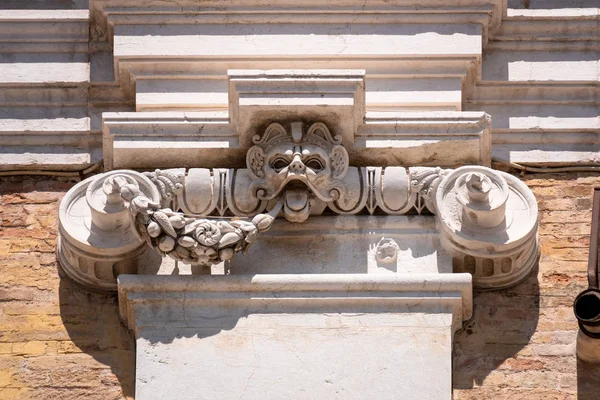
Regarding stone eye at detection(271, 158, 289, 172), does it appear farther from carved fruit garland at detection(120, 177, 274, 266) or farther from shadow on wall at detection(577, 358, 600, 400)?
shadow on wall at detection(577, 358, 600, 400)

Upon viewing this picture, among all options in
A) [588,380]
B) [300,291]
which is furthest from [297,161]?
[588,380]

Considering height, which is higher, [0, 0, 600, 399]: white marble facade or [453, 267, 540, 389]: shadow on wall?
[0, 0, 600, 399]: white marble facade

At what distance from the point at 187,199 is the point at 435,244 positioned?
1.22 meters

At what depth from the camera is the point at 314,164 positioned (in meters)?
10.1

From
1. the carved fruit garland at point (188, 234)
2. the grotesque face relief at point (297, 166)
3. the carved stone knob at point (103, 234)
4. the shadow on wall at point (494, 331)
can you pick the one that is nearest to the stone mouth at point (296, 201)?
the grotesque face relief at point (297, 166)

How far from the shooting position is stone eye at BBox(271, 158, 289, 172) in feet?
33.2

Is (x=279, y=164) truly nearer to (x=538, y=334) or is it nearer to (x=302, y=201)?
(x=302, y=201)

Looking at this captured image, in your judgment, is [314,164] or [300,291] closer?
[300,291]

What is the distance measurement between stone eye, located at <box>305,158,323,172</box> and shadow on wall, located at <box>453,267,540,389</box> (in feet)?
3.19

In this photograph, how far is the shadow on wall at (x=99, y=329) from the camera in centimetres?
995

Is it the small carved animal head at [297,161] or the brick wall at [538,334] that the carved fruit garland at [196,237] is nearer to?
the small carved animal head at [297,161]

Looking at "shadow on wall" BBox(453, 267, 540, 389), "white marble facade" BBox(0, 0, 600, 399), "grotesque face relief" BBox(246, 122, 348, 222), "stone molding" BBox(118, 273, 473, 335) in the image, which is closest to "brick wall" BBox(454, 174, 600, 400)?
"shadow on wall" BBox(453, 267, 540, 389)

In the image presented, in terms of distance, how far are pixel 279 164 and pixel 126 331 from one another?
109 cm

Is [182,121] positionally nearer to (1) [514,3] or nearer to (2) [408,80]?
(2) [408,80]
